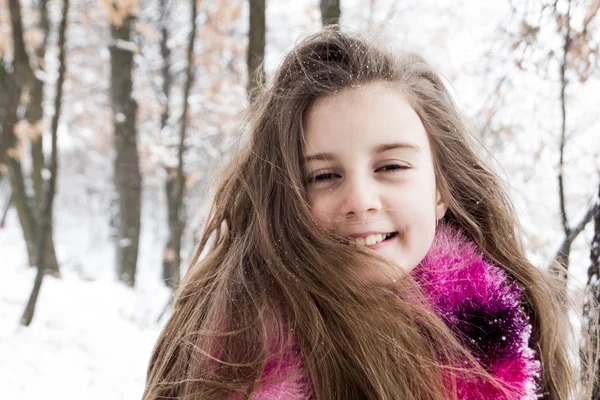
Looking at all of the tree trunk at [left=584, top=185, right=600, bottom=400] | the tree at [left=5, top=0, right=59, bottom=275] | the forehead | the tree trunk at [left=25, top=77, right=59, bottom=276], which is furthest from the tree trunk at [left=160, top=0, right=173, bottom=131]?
the tree trunk at [left=584, top=185, right=600, bottom=400]

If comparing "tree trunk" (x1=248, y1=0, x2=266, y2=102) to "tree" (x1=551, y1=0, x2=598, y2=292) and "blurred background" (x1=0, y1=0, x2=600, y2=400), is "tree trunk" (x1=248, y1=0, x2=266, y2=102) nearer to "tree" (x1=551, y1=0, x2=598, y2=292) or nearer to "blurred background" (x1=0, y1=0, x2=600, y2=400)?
"blurred background" (x1=0, y1=0, x2=600, y2=400)

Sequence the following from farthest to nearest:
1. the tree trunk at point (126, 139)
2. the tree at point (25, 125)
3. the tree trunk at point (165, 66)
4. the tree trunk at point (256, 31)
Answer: the tree trunk at point (165, 66) < the tree trunk at point (126, 139) < the tree trunk at point (256, 31) < the tree at point (25, 125)

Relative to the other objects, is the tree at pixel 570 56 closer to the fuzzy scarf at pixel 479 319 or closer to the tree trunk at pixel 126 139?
the fuzzy scarf at pixel 479 319

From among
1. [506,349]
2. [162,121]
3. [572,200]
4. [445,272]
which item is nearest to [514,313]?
[506,349]

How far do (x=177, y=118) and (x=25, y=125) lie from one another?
6114mm

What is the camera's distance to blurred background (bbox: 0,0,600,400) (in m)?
3.12

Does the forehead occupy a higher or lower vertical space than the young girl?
higher

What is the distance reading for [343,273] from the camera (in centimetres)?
144

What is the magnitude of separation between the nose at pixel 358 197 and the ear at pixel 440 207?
0.43m

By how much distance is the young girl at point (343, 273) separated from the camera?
1401mm

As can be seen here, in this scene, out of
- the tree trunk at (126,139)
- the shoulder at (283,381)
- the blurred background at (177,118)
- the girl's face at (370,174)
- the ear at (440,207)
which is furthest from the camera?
the tree trunk at (126,139)

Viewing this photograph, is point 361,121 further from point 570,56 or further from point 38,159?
point 38,159

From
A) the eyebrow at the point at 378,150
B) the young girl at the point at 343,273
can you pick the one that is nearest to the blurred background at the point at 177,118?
the young girl at the point at 343,273

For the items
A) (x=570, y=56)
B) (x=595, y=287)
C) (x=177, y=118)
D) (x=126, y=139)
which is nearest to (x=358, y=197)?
(x=595, y=287)
